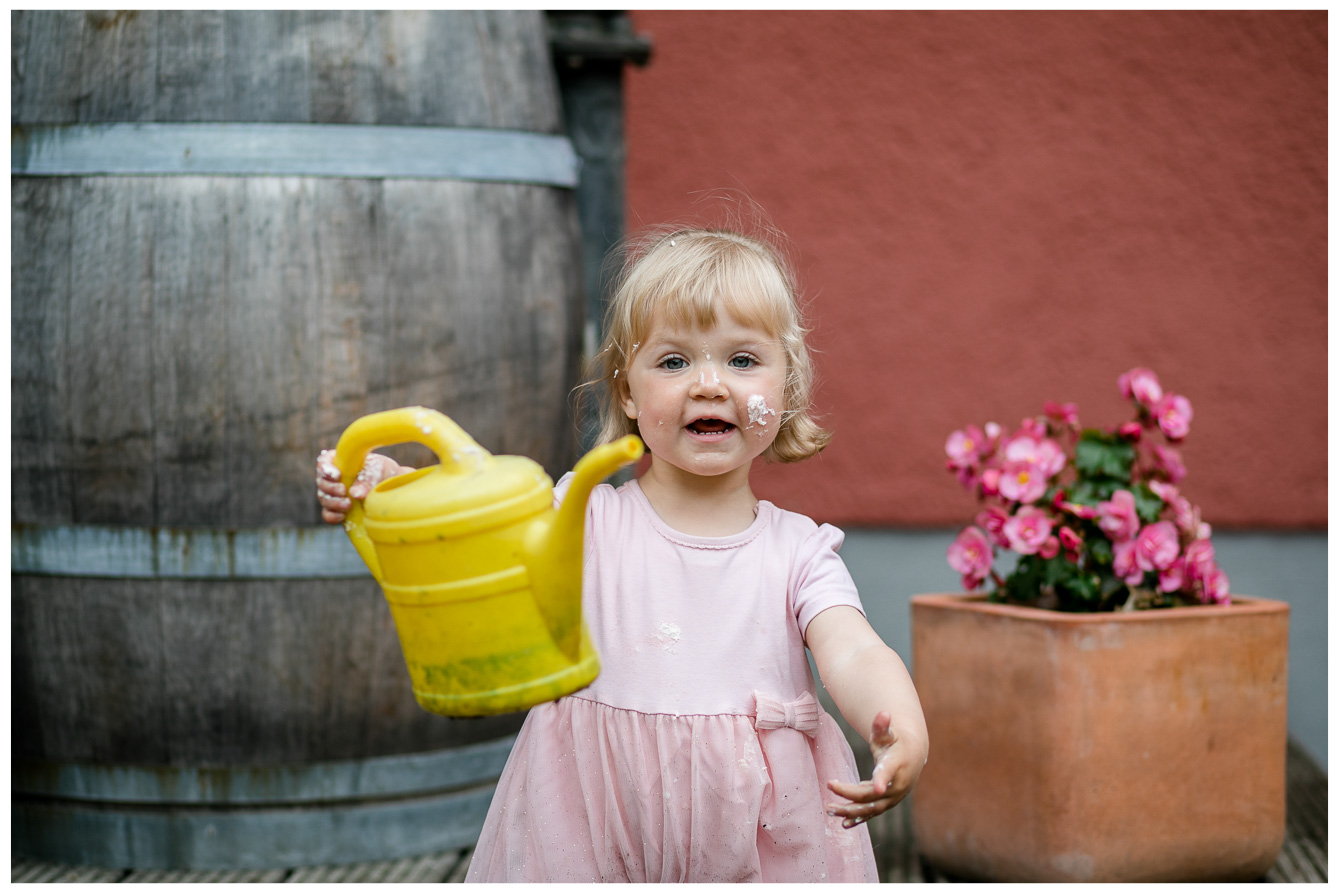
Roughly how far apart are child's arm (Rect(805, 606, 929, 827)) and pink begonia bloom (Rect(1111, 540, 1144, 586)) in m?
0.83

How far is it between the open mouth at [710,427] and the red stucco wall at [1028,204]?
5.16 feet

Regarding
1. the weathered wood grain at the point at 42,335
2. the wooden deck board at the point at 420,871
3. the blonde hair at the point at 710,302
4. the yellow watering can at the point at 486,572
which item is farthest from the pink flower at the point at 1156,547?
the weathered wood grain at the point at 42,335

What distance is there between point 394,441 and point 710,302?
33cm

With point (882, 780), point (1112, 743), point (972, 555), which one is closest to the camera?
point (882, 780)

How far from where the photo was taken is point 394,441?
113 cm

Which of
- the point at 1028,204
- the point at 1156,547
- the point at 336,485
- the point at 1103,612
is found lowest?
the point at 1103,612

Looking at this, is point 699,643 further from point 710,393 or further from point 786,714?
point 710,393

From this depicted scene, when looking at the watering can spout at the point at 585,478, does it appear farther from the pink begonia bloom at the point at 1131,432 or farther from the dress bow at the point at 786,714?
the pink begonia bloom at the point at 1131,432

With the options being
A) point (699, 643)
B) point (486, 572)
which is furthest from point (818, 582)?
point (486, 572)

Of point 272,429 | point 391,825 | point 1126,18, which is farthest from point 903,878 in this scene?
point 1126,18

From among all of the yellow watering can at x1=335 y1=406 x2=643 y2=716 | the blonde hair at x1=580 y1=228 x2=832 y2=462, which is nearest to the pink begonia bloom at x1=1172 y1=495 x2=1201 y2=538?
the blonde hair at x1=580 y1=228 x2=832 y2=462

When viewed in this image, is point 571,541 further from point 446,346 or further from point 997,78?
point 997,78

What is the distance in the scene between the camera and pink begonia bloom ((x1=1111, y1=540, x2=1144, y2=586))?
74.4 inches

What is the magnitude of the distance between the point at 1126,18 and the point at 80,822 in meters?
2.60
